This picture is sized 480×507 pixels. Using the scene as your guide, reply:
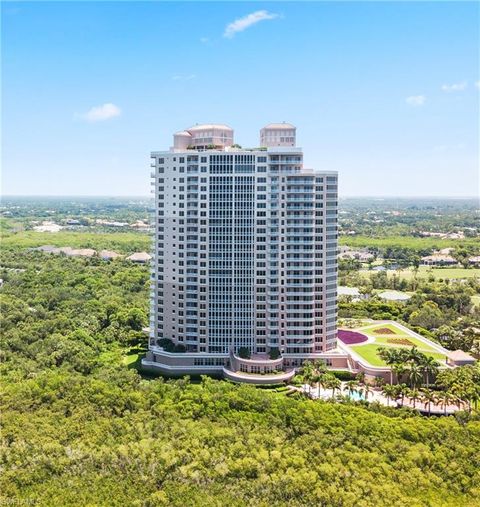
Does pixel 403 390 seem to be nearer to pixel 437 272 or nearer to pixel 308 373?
pixel 308 373

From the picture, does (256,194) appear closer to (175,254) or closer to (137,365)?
(175,254)

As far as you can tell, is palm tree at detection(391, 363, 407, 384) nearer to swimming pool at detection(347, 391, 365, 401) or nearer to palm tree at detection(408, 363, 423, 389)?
palm tree at detection(408, 363, 423, 389)

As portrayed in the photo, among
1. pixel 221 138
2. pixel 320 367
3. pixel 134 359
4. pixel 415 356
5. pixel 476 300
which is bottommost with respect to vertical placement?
pixel 134 359

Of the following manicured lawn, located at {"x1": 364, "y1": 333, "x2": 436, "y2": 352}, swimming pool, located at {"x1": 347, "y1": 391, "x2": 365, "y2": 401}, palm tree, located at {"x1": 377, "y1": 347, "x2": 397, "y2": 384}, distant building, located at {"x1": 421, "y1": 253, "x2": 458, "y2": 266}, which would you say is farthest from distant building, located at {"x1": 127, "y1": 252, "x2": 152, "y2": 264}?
swimming pool, located at {"x1": 347, "y1": 391, "x2": 365, "y2": 401}

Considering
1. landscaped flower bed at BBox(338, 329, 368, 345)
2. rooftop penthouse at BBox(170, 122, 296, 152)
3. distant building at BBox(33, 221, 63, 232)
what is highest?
rooftop penthouse at BBox(170, 122, 296, 152)

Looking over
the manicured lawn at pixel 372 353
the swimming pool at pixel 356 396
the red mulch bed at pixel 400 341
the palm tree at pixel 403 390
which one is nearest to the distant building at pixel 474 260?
the red mulch bed at pixel 400 341

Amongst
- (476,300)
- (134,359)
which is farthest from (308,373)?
(476,300)
